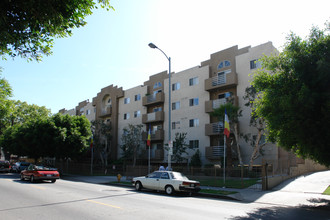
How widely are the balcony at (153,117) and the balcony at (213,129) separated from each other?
26.1ft

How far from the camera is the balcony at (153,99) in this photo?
35812 millimetres

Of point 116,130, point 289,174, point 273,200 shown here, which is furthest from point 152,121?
point 273,200

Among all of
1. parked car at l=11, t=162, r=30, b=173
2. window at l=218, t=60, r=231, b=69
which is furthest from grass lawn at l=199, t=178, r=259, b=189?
parked car at l=11, t=162, r=30, b=173

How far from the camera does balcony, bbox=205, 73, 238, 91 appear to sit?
91.8 feet

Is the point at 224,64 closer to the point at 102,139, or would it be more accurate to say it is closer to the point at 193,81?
the point at 193,81

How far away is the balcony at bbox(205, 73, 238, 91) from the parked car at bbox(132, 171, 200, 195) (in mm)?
15122

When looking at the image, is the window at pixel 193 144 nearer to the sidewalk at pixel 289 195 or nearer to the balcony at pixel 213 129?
the balcony at pixel 213 129

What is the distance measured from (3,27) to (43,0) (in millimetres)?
1444

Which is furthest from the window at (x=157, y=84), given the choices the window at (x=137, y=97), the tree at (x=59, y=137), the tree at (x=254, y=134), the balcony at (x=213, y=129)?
the tree at (x=254, y=134)

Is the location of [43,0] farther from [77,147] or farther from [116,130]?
[116,130]

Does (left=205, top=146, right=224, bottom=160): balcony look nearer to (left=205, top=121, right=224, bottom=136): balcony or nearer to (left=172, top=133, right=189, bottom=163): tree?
(left=205, top=121, right=224, bottom=136): balcony

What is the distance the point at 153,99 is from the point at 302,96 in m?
27.5

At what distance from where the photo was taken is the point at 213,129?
93.6ft

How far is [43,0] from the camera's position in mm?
7008
